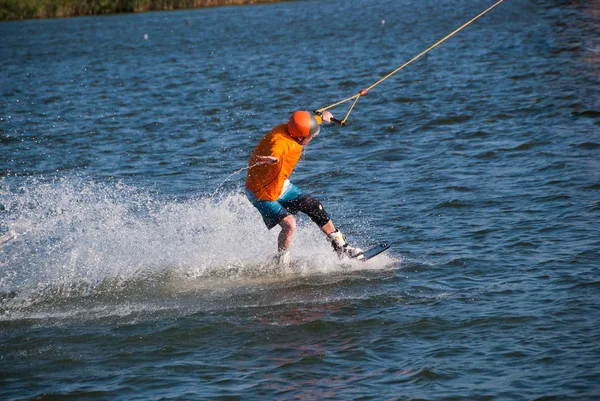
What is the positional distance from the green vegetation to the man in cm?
4877

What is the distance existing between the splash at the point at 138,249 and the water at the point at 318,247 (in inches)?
1.4

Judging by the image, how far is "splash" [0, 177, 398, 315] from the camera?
10.2 meters

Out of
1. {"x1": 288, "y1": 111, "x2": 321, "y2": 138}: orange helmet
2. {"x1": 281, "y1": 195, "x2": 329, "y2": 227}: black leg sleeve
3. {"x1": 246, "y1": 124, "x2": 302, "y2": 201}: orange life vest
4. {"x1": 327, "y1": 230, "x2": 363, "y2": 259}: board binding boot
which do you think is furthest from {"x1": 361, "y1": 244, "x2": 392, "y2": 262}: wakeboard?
{"x1": 288, "y1": 111, "x2": 321, "y2": 138}: orange helmet

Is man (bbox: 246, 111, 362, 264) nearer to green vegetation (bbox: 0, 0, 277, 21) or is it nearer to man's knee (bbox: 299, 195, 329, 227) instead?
man's knee (bbox: 299, 195, 329, 227)

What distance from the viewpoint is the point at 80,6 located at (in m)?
57.6

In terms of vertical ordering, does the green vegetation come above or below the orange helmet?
above

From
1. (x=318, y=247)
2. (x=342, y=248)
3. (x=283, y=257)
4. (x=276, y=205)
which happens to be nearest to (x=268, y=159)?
(x=276, y=205)

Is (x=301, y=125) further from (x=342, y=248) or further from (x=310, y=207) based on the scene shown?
(x=342, y=248)

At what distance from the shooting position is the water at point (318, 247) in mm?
7750

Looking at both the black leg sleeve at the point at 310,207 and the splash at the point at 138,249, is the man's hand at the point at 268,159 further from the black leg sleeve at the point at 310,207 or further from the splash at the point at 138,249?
the splash at the point at 138,249

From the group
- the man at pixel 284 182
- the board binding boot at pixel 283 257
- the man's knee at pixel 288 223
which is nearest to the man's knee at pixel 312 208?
the man at pixel 284 182

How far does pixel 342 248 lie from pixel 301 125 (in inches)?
61.0

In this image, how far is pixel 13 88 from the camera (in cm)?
2964

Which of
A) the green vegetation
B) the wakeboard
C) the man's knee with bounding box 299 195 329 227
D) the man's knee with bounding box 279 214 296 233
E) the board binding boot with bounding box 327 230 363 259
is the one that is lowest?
the wakeboard
